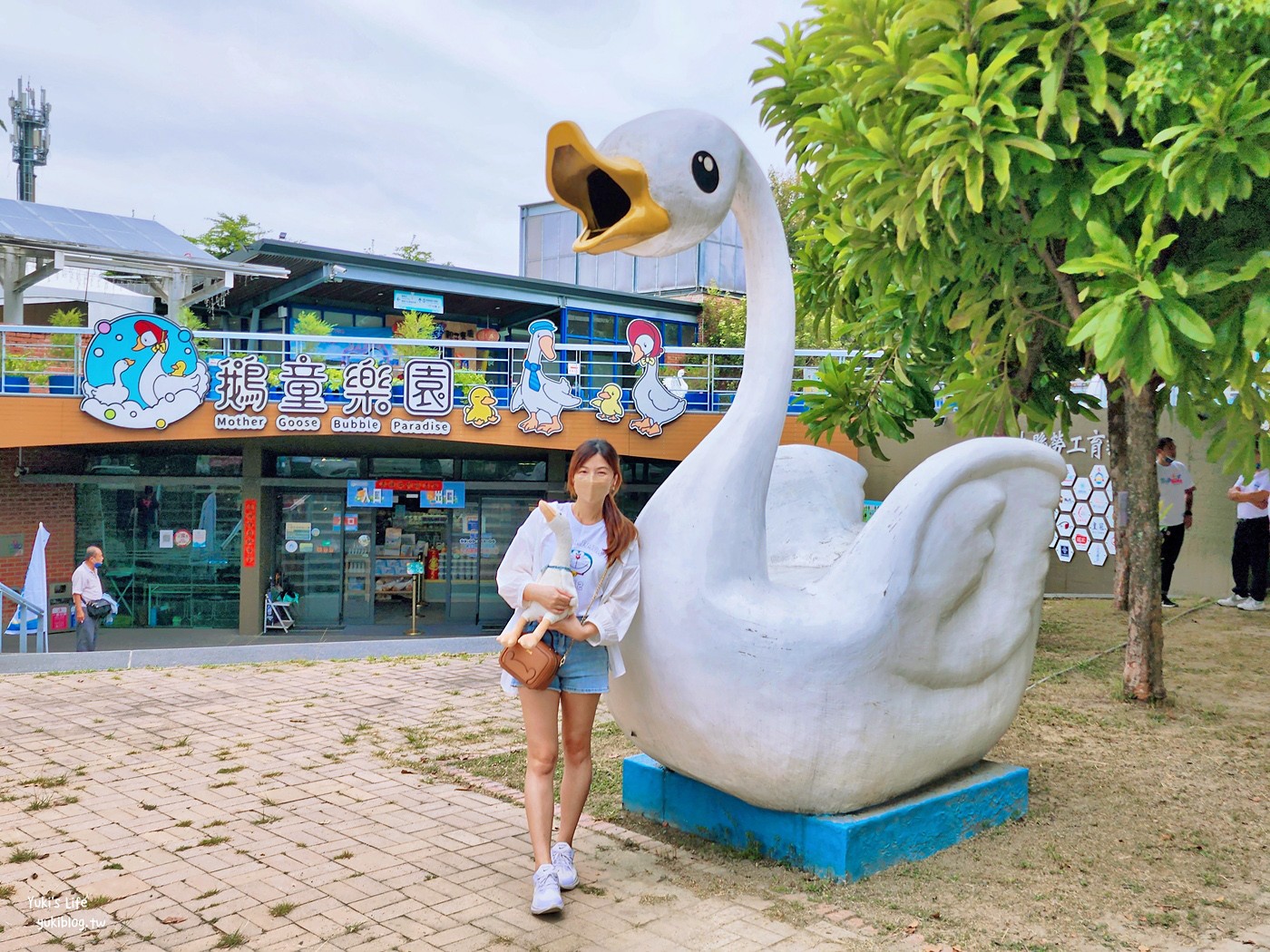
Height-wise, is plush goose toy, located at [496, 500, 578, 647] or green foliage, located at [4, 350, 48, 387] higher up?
green foliage, located at [4, 350, 48, 387]

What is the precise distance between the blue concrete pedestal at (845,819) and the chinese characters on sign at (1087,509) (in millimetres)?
9375

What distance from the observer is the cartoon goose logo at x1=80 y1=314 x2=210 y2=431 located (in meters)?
12.7

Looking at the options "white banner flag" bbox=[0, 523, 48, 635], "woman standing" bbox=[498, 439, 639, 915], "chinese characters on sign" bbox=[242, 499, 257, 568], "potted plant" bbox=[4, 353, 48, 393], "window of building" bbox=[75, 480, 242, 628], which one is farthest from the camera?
"window of building" bbox=[75, 480, 242, 628]

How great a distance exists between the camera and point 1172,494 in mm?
9562

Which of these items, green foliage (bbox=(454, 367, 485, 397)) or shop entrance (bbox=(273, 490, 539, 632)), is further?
shop entrance (bbox=(273, 490, 539, 632))

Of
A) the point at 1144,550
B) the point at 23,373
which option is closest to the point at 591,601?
the point at 1144,550

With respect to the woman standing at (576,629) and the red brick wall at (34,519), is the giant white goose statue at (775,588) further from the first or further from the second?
the red brick wall at (34,519)

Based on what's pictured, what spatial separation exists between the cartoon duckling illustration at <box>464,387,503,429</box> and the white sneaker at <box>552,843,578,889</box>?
10.6m

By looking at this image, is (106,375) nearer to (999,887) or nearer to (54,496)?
(54,496)

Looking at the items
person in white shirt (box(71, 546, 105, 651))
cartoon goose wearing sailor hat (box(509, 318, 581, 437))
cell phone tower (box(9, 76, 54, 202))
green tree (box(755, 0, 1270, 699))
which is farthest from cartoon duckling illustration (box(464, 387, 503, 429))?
cell phone tower (box(9, 76, 54, 202))

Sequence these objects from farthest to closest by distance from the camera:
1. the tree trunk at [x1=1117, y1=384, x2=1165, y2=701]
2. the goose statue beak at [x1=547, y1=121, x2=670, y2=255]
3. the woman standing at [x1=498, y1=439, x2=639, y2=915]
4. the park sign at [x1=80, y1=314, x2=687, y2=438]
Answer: the park sign at [x1=80, y1=314, x2=687, y2=438] < the tree trunk at [x1=1117, y1=384, x2=1165, y2=701] < the woman standing at [x1=498, y1=439, x2=639, y2=915] < the goose statue beak at [x1=547, y1=121, x2=670, y2=255]

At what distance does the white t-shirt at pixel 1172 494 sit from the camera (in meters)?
9.48

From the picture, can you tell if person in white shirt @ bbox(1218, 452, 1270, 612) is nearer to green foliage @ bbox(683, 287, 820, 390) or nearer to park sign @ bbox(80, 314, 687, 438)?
park sign @ bbox(80, 314, 687, 438)

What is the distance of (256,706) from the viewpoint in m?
6.83
